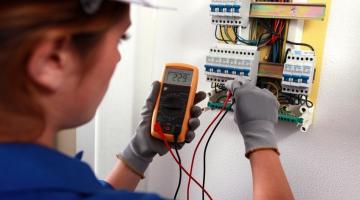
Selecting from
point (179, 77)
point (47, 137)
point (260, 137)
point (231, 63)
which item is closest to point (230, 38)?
point (231, 63)

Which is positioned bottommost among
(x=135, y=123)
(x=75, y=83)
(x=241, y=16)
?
(x=135, y=123)

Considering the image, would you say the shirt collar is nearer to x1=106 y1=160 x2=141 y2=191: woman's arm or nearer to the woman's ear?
the woman's ear

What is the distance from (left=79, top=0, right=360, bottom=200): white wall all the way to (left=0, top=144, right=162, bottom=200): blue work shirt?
2.19ft

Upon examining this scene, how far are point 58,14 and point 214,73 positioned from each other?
25.9 inches

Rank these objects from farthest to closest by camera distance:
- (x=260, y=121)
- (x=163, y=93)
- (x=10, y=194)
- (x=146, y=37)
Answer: (x=146, y=37)
(x=163, y=93)
(x=260, y=121)
(x=10, y=194)

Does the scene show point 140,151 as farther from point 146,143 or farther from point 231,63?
point 231,63

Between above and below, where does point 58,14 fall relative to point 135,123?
above

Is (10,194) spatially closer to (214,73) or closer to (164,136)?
(164,136)

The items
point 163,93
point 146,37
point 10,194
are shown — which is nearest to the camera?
point 10,194

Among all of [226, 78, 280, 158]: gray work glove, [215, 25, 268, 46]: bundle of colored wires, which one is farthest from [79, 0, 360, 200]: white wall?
[226, 78, 280, 158]: gray work glove

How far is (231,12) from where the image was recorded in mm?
952

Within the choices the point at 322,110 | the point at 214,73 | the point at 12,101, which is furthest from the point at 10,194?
the point at 322,110

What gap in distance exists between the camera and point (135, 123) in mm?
Result: 1190

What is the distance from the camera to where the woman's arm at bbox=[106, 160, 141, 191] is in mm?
877
